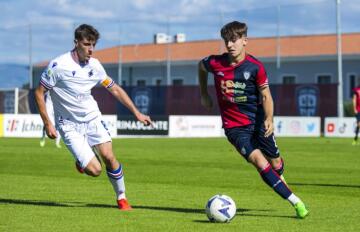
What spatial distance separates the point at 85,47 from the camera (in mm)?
11203

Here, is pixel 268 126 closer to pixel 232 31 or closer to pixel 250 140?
pixel 250 140

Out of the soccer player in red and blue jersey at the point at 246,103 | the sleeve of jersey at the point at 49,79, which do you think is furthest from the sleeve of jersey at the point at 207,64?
the sleeve of jersey at the point at 49,79

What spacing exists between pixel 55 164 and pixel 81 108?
10.1 m

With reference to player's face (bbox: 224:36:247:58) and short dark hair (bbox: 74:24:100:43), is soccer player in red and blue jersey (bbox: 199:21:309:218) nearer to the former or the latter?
player's face (bbox: 224:36:247:58)

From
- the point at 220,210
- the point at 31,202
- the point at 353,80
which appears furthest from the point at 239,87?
the point at 353,80

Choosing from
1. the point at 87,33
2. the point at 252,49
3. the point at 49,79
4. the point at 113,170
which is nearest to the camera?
the point at 87,33

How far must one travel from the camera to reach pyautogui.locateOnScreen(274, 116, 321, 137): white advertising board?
45.4 m

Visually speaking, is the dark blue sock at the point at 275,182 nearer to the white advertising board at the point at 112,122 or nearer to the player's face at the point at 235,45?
the player's face at the point at 235,45

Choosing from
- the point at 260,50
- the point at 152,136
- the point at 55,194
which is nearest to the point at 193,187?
the point at 55,194

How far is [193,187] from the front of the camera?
1541 centimetres

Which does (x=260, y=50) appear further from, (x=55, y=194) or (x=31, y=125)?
(x=55, y=194)

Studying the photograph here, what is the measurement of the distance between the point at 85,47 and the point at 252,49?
2091 inches

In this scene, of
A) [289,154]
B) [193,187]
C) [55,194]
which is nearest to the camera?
[55,194]

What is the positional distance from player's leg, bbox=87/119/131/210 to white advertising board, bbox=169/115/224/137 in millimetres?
30932
